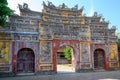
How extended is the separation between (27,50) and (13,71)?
2110 mm

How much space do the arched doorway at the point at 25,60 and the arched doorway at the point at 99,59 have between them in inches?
243

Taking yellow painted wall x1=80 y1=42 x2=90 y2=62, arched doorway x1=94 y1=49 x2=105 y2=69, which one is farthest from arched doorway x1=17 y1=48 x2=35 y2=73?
arched doorway x1=94 y1=49 x2=105 y2=69

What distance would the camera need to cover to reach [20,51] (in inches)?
554

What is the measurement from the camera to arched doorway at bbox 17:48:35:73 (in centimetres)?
1393

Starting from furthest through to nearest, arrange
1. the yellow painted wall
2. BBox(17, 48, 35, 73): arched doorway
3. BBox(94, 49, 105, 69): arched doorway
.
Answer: BBox(94, 49, 105, 69): arched doorway < the yellow painted wall < BBox(17, 48, 35, 73): arched doorway

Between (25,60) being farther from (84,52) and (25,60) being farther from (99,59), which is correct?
(99,59)

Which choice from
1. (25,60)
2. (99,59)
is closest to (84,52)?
(99,59)

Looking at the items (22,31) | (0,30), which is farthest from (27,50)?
(0,30)

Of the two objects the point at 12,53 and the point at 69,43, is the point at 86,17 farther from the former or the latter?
the point at 12,53

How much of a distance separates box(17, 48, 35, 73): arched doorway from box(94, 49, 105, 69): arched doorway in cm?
618

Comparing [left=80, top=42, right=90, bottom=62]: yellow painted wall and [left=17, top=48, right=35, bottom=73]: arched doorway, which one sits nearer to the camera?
[left=17, top=48, right=35, bottom=73]: arched doorway

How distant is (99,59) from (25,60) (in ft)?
23.6

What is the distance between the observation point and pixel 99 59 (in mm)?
16547

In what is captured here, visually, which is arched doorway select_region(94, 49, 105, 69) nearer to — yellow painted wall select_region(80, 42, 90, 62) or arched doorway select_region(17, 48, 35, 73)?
yellow painted wall select_region(80, 42, 90, 62)
